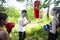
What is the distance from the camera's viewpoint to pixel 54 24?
2459mm

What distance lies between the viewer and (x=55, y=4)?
251 cm

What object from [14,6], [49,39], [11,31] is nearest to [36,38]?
[49,39]

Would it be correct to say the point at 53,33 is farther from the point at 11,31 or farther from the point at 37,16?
the point at 11,31

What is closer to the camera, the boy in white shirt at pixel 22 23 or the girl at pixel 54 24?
Result: the girl at pixel 54 24

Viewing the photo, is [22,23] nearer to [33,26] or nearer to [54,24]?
[33,26]

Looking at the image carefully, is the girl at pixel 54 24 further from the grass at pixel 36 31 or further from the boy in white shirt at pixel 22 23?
the boy in white shirt at pixel 22 23

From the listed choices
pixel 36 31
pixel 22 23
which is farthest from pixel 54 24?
pixel 22 23

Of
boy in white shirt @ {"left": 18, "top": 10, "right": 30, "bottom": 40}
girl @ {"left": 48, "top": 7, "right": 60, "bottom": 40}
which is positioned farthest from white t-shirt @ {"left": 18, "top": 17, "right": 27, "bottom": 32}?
girl @ {"left": 48, "top": 7, "right": 60, "bottom": 40}

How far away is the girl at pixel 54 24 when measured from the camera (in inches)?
96.7

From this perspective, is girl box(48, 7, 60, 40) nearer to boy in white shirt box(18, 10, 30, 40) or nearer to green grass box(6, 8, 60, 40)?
green grass box(6, 8, 60, 40)

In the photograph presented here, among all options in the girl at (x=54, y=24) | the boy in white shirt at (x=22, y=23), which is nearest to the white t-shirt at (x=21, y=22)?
the boy in white shirt at (x=22, y=23)

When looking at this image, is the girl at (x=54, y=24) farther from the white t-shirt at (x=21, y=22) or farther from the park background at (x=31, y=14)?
the white t-shirt at (x=21, y=22)

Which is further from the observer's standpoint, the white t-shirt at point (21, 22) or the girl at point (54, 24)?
the white t-shirt at point (21, 22)

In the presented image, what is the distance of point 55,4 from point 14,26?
0.59 metres
